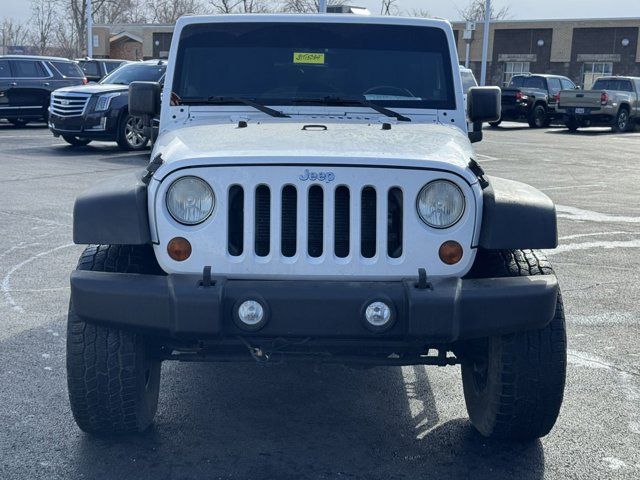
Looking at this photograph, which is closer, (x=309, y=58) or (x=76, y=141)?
(x=309, y=58)

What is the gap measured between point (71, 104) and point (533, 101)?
16131 millimetres

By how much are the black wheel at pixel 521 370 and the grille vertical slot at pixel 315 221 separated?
0.74 metres

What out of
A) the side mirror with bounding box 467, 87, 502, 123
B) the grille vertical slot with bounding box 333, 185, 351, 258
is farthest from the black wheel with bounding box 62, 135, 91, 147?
the grille vertical slot with bounding box 333, 185, 351, 258

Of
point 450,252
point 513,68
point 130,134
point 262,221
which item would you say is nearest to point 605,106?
point 130,134

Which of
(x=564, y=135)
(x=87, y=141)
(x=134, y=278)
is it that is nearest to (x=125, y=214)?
(x=134, y=278)

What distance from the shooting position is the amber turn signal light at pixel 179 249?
3588mm

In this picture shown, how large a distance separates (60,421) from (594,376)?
2807 millimetres

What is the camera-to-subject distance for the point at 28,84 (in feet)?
71.2

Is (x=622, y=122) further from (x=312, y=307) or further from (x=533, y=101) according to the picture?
(x=312, y=307)

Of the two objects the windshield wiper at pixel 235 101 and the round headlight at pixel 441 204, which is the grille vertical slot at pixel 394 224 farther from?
the windshield wiper at pixel 235 101

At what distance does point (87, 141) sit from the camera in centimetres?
1761

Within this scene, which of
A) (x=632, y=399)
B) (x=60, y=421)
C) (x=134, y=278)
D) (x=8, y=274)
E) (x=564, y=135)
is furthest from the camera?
(x=564, y=135)

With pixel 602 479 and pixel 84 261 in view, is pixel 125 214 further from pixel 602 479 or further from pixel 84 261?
pixel 602 479

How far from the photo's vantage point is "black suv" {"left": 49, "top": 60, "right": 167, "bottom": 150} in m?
16.2
